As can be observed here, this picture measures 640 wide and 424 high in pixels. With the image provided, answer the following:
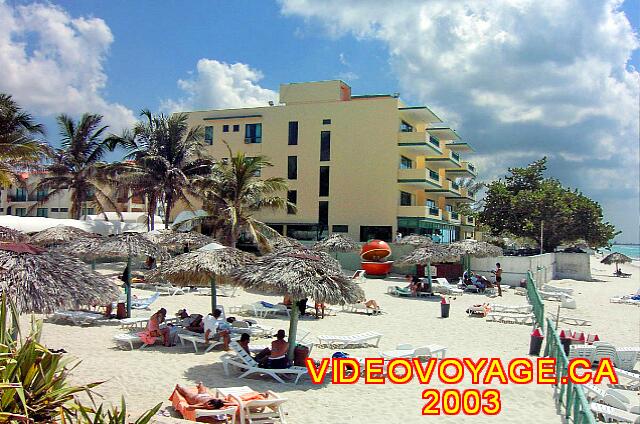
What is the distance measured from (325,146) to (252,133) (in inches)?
252

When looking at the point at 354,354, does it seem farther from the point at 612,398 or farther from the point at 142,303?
the point at 142,303

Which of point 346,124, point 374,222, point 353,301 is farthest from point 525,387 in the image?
point 346,124

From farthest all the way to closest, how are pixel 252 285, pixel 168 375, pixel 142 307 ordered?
pixel 142 307 < pixel 252 285 < pixel 168 375

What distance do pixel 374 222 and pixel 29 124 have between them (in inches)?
908

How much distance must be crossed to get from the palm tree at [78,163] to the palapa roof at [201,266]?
23673 mm

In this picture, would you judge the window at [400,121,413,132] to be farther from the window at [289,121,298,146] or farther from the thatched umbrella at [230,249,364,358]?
the thatched umbrella at [230,249,364,358]

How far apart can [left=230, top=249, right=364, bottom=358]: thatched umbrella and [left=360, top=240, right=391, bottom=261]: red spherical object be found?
21.4 m

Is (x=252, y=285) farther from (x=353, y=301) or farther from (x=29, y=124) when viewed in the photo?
(x=29, y=124)

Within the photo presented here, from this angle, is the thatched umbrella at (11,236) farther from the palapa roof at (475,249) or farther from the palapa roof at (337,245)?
the palapa roof at (475,249)

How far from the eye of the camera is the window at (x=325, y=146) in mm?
40500

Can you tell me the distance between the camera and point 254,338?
14.2 meters

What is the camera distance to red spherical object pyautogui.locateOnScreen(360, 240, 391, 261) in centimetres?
3281

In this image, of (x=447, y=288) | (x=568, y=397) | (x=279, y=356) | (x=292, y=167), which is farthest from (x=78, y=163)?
(x=568, y=397)

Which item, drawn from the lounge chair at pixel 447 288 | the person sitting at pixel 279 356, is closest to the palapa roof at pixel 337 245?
the lounge chair at pixel 447 288
